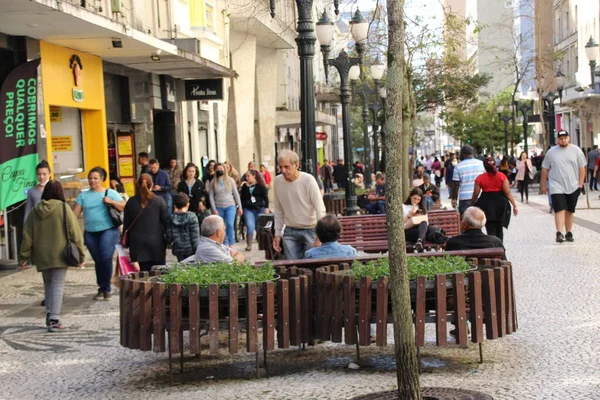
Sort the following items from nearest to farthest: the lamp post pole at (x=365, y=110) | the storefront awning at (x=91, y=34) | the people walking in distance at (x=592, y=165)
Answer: the storefront awning at (x=91, y=34) < the lamp post pole at (x=365, y=110) < the people walking in distance at (x=592, y=165)

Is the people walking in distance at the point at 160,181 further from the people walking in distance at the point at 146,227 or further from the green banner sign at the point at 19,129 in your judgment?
the people walking in distance at the point at 146,227

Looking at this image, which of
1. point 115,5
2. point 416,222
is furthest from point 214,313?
point 115,5

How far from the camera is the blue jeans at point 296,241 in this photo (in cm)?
1088

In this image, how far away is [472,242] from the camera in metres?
10.1

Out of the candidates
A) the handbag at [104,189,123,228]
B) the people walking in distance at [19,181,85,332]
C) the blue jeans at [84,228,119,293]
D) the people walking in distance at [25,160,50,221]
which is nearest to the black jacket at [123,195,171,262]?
the handbag at [104,189,123,228]

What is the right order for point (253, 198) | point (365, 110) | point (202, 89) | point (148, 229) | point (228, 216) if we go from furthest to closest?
point (365, 110)
point (202, 89)
point (253, 198)
point (228, 216)
point (148, 229)

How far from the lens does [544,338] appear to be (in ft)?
29.7

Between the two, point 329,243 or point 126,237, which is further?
point 126,237

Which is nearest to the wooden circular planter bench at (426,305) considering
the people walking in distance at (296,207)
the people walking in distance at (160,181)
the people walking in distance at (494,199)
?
the people walking in distance at (296,207)

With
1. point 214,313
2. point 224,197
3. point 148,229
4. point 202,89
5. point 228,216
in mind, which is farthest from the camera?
point 202,89

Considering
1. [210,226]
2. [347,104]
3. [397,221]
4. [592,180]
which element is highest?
[347,104]

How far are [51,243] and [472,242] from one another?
161 inches

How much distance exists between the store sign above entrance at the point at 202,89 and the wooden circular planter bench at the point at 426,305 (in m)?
20.9

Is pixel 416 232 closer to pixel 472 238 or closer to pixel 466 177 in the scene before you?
pixel 466 177
